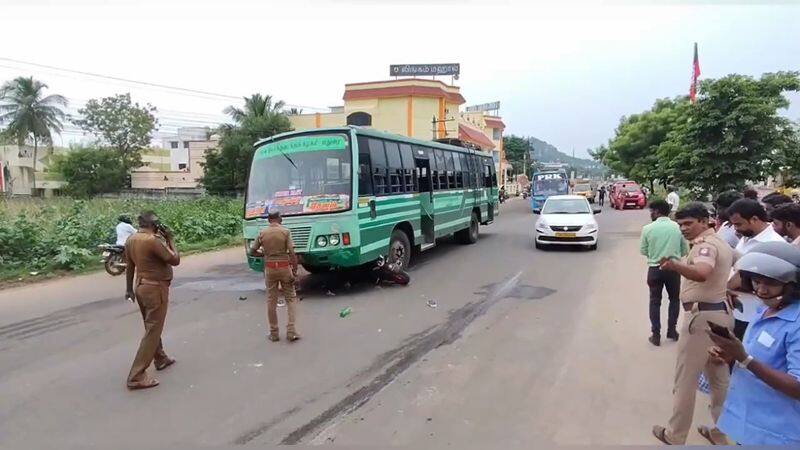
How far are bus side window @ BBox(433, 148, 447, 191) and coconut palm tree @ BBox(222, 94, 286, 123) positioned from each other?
2913 cm

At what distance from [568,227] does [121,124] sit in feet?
155

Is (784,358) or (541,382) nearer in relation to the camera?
(784,358)

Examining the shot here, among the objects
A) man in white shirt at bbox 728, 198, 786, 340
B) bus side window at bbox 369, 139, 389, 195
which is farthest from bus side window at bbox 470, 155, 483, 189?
man in white shirt at bbox 728, 198, 786, 340

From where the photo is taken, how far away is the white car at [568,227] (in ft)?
41.4

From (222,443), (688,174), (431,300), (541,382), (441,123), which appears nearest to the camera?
(222,443)

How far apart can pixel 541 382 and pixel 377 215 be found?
16.4 ft

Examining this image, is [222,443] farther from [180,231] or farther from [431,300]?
[180,231]

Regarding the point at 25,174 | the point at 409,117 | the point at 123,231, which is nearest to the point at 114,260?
the point at 123,231

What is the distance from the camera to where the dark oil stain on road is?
158 inches

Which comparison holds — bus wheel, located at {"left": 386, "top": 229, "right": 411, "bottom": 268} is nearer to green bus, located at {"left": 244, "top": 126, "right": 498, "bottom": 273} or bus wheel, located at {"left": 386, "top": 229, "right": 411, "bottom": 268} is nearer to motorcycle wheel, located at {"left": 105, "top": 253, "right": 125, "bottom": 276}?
green bus, located at {"left": 244, "top": 126, "right": 498, "bottom": 273}

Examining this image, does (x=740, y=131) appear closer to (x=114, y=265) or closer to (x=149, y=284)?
(x=149, y=284)

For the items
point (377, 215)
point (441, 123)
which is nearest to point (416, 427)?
point (377, 215)

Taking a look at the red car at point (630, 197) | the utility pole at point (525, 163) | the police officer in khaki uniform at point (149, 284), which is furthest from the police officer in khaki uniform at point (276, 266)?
the utility pole at point (525, 163)

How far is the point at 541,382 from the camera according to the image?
4.63m
